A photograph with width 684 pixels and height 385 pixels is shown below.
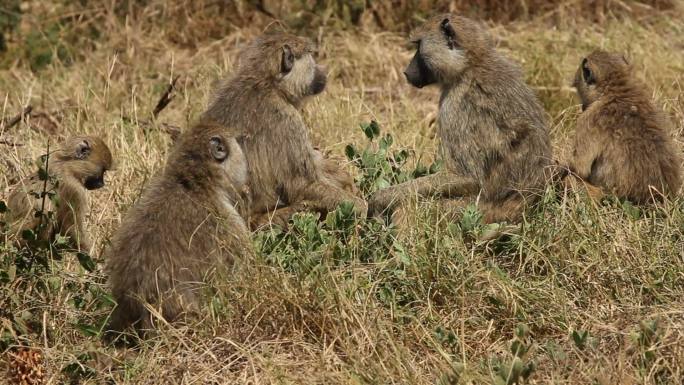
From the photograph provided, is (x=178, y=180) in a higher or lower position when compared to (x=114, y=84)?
higher

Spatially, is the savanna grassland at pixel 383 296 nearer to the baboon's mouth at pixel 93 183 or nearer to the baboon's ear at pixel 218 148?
the baboon's mouth at pixel 93 183

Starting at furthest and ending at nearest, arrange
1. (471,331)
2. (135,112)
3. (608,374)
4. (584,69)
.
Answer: (135,112) → (584,69) → (471,331) → (608,374)

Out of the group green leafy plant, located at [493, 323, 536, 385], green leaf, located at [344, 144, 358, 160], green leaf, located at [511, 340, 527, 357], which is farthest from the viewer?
green leaf, located at [344, 144, 358, 160]

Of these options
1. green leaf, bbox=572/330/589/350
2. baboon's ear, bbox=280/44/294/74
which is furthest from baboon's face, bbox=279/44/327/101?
green leaf, bbox=572/330/589/350

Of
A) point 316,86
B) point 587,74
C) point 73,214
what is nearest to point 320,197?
point 316,86

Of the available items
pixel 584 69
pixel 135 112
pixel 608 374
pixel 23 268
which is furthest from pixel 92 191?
pixel 608 374

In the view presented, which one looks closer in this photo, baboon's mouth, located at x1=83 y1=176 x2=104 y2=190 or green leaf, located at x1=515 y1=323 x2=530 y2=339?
green leaf, located at x1=515 y1=323 x2=530 y2=339

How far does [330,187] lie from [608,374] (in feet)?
6.77

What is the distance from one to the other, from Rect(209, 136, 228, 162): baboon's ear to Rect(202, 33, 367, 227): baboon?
13.6 inches

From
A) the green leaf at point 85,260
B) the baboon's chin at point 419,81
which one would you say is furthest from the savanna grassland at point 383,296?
the baboon's chin at point 419,81

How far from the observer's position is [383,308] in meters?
5.07

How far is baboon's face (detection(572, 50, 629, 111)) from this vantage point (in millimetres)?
6316

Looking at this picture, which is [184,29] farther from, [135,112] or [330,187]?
[330,187]

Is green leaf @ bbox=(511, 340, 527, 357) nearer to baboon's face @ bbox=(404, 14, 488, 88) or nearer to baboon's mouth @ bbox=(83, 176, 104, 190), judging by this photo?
baboon's face @ bbox=(404, 14, 488, 88)
